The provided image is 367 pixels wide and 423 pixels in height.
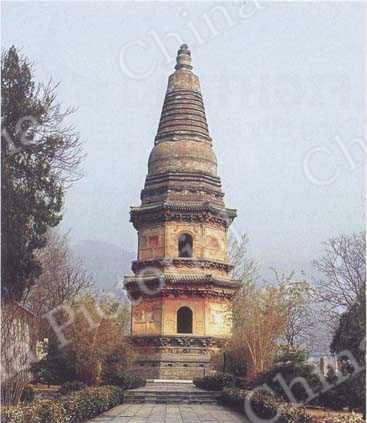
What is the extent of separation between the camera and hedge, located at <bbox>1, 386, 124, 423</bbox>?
10.7m

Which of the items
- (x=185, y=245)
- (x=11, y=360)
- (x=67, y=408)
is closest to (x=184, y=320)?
(x=185, y=245)

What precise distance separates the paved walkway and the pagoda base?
7.06 meters

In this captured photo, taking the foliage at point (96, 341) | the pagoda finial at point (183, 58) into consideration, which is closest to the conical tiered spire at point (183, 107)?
the pagoda finial at point (183, 58)

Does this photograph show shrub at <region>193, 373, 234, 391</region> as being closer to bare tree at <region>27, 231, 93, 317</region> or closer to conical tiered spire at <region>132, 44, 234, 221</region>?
conical tiered spire at <region>132, 44, 234, 221</region>

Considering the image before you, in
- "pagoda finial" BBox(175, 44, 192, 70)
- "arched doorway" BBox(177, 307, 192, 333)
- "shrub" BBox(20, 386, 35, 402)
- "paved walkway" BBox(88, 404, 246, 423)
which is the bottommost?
"paved walkway" BBox(88, 404, 246, 423)

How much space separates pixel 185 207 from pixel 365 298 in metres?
19.6

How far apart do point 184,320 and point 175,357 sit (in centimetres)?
233

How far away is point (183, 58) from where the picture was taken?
1384 inches

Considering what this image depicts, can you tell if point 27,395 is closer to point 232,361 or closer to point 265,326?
point 265,326

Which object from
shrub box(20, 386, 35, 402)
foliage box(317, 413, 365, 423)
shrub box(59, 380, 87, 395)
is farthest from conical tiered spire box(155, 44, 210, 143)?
foliage box(317, 413, 365, 423)

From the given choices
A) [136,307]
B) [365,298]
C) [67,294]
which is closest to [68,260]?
[67,294]

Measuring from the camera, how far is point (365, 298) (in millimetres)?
11461

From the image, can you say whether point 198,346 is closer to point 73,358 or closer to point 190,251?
point 190,251

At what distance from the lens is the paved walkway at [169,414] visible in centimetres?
1578
